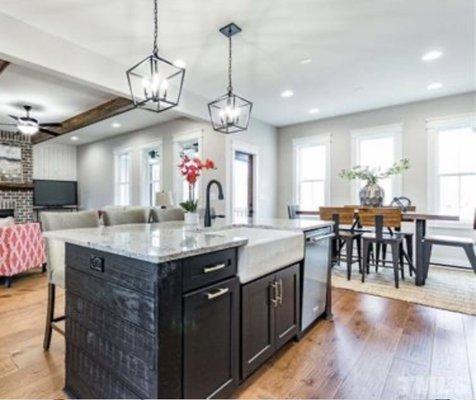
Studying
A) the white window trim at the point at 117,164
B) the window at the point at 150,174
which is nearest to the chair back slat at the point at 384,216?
the window at the point at 150,174

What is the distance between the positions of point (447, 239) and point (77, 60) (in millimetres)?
4881

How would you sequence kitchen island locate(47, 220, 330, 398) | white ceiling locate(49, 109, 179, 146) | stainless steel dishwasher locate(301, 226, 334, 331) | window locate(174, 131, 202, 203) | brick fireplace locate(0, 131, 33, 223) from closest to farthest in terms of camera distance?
kitchen island locate(47, 220, 330, 398) < stainless steel dishwasher locate(301, 226, 334, 331) < white ceiling locate(49, 109, 179, 146) < window locate(174, 131, 202, 203) < brick fireplace locate(0, 131, 33, 223)

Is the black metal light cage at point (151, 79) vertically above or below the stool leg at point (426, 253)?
above

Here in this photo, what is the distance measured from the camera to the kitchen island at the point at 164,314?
1244 mm

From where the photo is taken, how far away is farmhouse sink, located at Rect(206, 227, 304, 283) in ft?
5.44

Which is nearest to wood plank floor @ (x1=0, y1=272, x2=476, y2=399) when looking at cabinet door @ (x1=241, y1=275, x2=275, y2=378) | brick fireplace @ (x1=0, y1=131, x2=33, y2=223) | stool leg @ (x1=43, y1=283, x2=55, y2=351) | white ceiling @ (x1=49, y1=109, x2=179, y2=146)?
stool leg @ (x1=43, y1=283, x2=55, y2=351)

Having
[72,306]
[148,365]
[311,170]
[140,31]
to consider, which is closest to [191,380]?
[148,365]

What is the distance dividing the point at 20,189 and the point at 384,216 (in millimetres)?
8204

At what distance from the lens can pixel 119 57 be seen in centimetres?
351

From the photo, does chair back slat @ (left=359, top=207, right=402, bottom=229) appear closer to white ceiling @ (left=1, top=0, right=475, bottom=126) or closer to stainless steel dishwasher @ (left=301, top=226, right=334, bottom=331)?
stainless steel dishwasher @ (left=301, top=226, right=334, bottom=331)

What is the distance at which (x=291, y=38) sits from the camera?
3.12 m

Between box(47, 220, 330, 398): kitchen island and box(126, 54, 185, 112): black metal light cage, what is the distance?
1.30 m

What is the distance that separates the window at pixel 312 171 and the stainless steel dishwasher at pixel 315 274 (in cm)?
362

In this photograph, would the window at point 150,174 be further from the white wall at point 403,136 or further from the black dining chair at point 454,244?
the black dining chair at point 454,244
